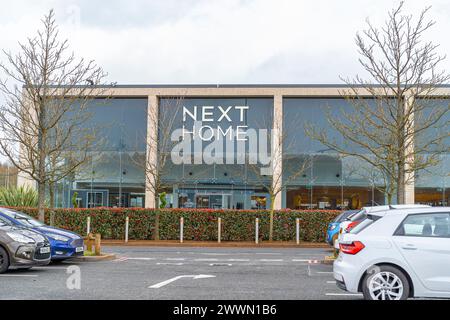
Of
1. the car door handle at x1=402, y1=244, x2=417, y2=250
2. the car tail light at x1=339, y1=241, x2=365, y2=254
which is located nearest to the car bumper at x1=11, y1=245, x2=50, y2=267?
the car tail light at x1=339, y1=241, x2=365, y2=254

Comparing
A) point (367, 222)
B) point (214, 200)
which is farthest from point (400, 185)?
point (214, 200)

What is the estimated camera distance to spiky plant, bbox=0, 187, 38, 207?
83.7 ft

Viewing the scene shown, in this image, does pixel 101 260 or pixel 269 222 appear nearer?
pixel 101 260

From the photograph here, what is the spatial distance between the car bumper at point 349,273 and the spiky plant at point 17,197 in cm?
2040

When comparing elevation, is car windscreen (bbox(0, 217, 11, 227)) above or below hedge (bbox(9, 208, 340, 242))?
above

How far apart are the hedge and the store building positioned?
8.38 metres

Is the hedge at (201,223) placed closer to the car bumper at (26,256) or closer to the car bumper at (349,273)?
the car bumper at (26,256)

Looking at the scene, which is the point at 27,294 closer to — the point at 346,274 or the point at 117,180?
the point at 346,274

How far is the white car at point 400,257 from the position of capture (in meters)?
7.68

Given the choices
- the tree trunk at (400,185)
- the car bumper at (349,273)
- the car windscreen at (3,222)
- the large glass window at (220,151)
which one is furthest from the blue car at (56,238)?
the large glass window at (220,151)

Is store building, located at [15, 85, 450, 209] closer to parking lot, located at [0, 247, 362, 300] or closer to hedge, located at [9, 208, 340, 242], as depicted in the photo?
hedge, located at [9, 208, 340, 242]

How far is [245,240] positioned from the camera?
23.9 meters
